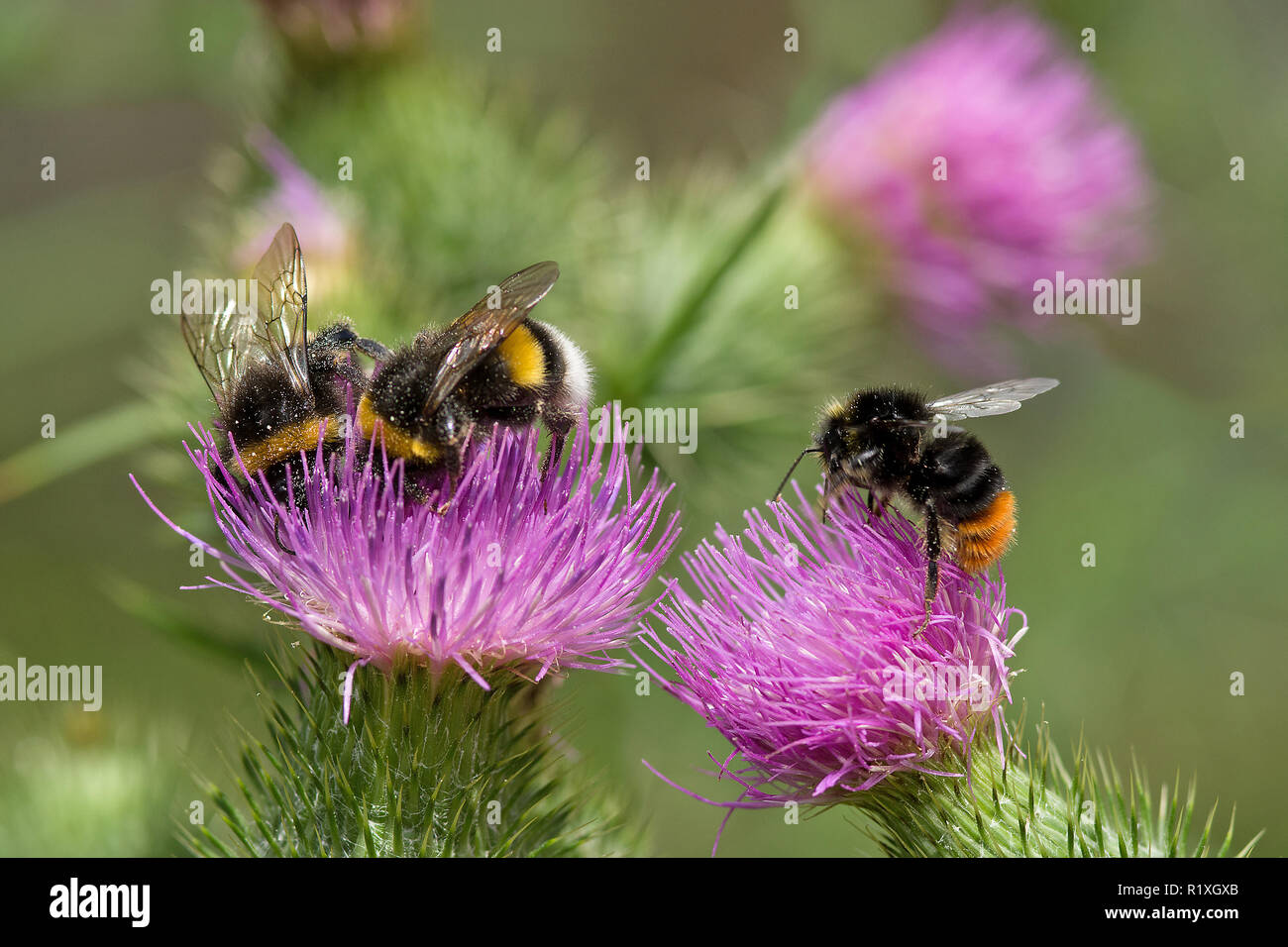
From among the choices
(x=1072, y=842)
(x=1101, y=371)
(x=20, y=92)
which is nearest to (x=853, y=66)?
(x=1101, y=371)

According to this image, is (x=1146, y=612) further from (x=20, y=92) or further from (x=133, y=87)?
(x=20, y=92)

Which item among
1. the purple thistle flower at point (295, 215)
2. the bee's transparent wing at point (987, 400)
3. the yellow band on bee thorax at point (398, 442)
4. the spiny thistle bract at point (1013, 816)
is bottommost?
the spiny thistle bract at point (1013, 816)

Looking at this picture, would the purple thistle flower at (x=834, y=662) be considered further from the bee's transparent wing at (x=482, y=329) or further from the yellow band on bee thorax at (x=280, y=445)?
the yellow band on bee thorax at (x=280, y=445)

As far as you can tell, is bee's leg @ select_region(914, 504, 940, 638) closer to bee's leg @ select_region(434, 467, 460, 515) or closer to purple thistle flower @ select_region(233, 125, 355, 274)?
bee's leg @ select_region(434, 467, 460, 515)

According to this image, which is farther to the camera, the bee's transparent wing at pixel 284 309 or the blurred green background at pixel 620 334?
the blurred green background at pixel 620 334

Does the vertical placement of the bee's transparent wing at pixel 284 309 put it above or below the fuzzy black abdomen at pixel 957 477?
above

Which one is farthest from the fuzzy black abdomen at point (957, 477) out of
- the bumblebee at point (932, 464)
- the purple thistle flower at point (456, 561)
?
the purple thistle flower at point (456, 561)

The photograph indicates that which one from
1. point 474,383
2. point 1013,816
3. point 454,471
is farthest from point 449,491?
point 1013,816

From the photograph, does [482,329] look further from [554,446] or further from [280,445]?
[280,445]
